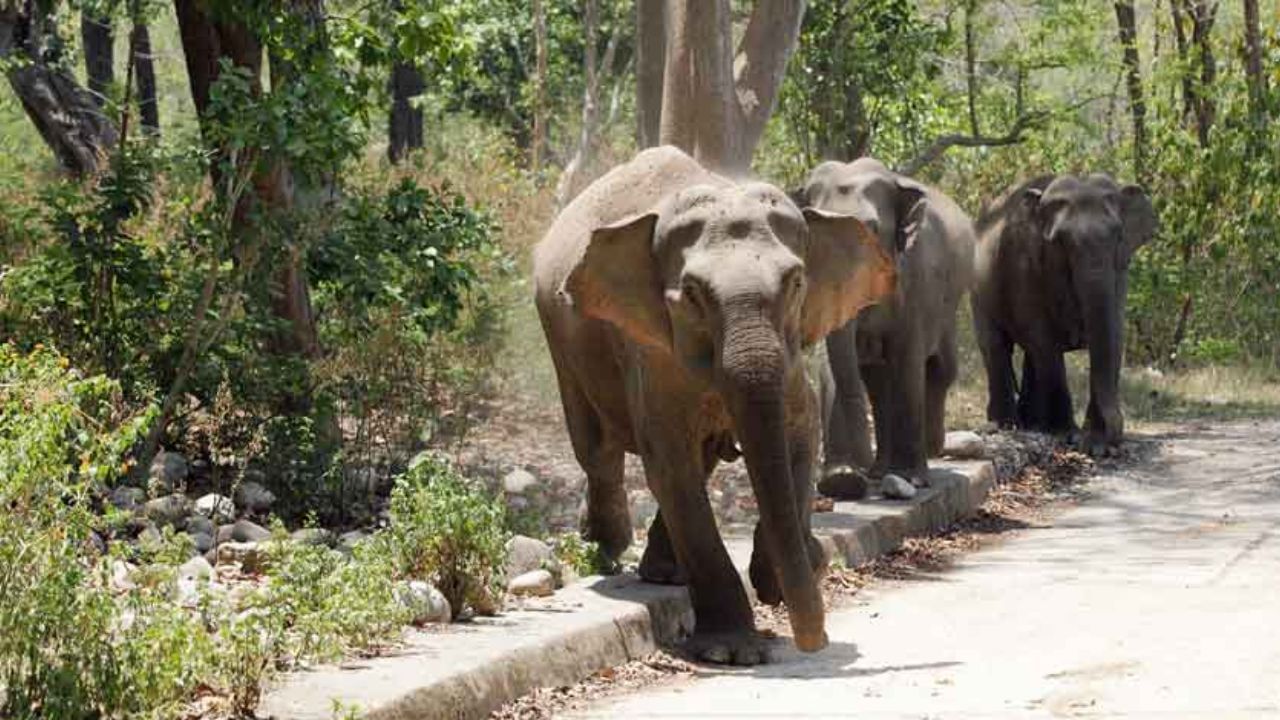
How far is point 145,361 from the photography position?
12.8m

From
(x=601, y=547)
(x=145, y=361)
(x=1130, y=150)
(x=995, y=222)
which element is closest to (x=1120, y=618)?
(x=601, y=547)

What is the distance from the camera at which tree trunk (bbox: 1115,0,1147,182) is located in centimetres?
2648

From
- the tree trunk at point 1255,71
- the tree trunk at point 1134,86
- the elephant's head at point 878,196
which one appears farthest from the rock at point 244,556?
the tree trunk at point 1134,86

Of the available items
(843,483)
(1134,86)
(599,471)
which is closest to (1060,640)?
(599,471)

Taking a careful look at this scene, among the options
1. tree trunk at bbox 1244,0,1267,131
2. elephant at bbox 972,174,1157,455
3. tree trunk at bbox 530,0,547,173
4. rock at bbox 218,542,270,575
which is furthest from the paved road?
tree trunk at bbox 530,0,547,173

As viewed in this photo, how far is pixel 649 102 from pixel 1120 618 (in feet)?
29.2

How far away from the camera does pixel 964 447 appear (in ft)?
52.9

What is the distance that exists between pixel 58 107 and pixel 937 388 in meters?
7.05

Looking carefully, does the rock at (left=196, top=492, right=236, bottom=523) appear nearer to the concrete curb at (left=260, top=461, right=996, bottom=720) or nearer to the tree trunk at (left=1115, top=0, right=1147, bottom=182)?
the concrete curb at (left=260, top=461, right=996, bottom=720)

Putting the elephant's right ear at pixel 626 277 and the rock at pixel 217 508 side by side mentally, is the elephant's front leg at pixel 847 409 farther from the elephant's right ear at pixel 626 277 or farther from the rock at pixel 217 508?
the elephant's right ear at pixel 626 277

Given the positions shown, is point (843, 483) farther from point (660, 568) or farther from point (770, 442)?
point (770, 442)

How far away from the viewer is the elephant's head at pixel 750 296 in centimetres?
852

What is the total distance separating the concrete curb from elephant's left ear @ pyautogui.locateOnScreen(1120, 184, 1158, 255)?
820cm

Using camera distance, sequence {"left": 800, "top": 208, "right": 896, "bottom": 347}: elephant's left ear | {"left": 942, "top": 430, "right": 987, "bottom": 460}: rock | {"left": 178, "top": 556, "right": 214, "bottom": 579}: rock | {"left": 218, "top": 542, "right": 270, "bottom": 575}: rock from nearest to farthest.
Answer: {"left": 800, "top": 208, "right": 896, "bottom": 347}: elephant's left ear → {"left": 178, "top": 556, "right": 214, "bottom": 579}: rock → {"left": 218, "top": 542, "right": 270, "bottom": 575}: rock → {"left": 942, "top": 430, "right": 987, "bottom": 460}: rock
